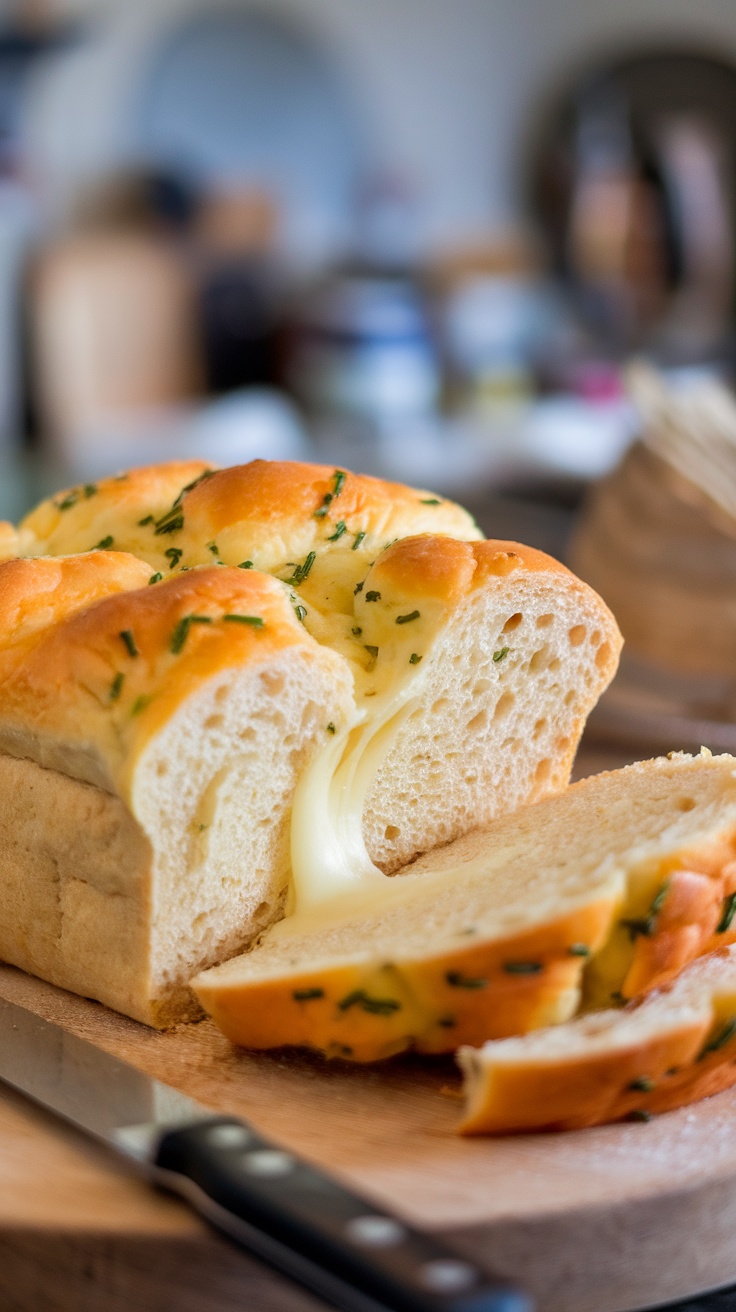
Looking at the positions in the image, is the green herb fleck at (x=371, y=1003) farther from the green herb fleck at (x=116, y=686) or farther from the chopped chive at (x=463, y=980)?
the green herb fleck at (x=116, y=686)

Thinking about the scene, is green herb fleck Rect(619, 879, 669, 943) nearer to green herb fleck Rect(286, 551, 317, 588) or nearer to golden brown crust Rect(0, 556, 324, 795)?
golden brown crust Rect(0, 556, 324, 795)

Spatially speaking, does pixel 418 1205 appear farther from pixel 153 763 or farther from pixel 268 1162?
pixel 153 763

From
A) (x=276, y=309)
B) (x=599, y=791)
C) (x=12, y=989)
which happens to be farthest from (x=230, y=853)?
(x=276, y=309)

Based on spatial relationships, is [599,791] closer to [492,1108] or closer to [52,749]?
[492,1108]

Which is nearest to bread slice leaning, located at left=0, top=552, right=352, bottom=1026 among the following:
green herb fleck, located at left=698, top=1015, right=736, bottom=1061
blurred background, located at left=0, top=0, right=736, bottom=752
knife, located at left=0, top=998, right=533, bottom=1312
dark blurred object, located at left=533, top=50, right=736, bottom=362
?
knife, located at left=0, top=998, right=533, bottom=1312

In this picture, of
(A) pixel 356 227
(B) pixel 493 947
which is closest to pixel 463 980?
(B) pixel 493 947
